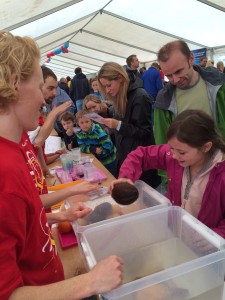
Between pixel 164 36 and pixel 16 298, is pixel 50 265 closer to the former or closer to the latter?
pixel 16 298

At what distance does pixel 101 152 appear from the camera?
227cm

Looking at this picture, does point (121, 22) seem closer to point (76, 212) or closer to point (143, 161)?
point (143, 161)

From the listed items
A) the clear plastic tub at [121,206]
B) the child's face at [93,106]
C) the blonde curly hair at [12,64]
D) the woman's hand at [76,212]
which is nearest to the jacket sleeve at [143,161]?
the clear plastic tub at [121,206]

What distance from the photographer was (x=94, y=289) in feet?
1.71

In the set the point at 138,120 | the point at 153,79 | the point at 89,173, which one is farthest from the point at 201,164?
the point at 153,79

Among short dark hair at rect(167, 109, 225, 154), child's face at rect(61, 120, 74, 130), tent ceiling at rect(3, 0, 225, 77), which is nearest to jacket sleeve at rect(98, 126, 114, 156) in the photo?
child's face at rect(61, 120, 74, 130)

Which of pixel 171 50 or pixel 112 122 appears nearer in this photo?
pixel 171 50

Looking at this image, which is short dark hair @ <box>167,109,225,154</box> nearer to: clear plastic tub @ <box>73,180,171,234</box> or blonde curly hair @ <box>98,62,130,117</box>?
clear plastic tub @ <box>73,180,171,234</box>

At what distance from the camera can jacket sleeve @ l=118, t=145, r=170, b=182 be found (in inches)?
50.1

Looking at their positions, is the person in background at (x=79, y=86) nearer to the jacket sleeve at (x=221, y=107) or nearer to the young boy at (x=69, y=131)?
the young boy at (x=69, y=131)

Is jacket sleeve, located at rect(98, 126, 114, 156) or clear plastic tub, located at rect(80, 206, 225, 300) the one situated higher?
clear plastic tub, located at rect(80, 206, 225, 300)

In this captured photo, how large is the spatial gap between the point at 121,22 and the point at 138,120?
4.72 metres

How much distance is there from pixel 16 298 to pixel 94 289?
15 cm

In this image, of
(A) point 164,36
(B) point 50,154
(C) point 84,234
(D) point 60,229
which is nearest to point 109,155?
(B) point 50,154
